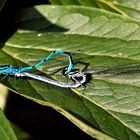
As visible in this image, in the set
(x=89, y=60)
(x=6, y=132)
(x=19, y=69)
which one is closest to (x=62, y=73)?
(x=89, y=60)

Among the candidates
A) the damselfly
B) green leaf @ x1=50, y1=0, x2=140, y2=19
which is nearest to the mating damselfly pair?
the damselfly

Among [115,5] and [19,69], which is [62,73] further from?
[115,5]

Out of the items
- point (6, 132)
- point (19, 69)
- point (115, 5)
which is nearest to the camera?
point (6, 132)

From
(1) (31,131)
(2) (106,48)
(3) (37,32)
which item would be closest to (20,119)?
(1) (31,131)

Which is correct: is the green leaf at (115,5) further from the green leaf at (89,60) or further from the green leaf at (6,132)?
the green leaf at (6,132)

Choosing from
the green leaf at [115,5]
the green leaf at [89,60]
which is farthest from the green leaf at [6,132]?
the green leaf at [115,5]

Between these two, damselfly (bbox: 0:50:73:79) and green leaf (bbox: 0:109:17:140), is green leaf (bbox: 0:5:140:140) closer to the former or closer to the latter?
damselfly (bbox: 0:50:73:79)
